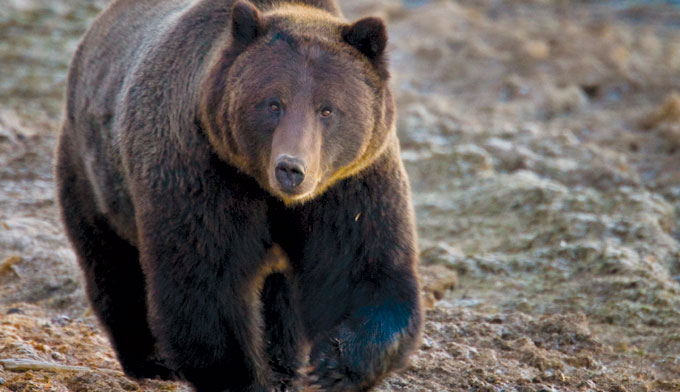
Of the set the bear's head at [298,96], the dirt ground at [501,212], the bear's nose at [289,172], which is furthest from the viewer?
the dirt ground at [501,212]

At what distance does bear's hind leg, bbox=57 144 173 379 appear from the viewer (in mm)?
5109

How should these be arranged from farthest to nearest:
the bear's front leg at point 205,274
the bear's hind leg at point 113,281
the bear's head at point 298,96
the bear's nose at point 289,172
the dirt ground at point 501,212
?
the bear's hind leg at point 113,281 < the dirt ground at point 501,212 < the bear's front leg at point 205,274 < the bear's head at point 298,96 < the bear's nose at point 289,172

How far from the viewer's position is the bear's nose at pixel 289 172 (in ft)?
11.9

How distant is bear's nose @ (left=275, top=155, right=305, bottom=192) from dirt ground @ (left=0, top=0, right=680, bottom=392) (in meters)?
1.51

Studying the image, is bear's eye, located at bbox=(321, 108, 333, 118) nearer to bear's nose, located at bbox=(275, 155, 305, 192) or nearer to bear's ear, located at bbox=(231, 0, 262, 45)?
bear's nose, located at bbox=(275, 155, 305, 192)

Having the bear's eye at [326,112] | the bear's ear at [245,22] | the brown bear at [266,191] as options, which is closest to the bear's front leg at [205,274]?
the brown bear at [266,191]

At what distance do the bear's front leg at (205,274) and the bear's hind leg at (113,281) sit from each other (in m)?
0.89

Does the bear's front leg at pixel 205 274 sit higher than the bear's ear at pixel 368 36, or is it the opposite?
the bear's ear at pixel 368 36

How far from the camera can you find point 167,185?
4.12m

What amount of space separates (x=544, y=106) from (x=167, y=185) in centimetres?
761

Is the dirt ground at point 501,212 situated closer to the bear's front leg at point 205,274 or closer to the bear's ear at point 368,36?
the bear's front leg at point 205,274

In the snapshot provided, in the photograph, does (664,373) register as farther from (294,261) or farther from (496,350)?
(294,261)

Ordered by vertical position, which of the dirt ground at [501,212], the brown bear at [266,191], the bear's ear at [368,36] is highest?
the bear's ear at [368,36]

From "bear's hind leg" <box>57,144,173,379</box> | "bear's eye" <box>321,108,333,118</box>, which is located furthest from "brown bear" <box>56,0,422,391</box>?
"bear's hind leg" <box>57,144,173,379</box>
